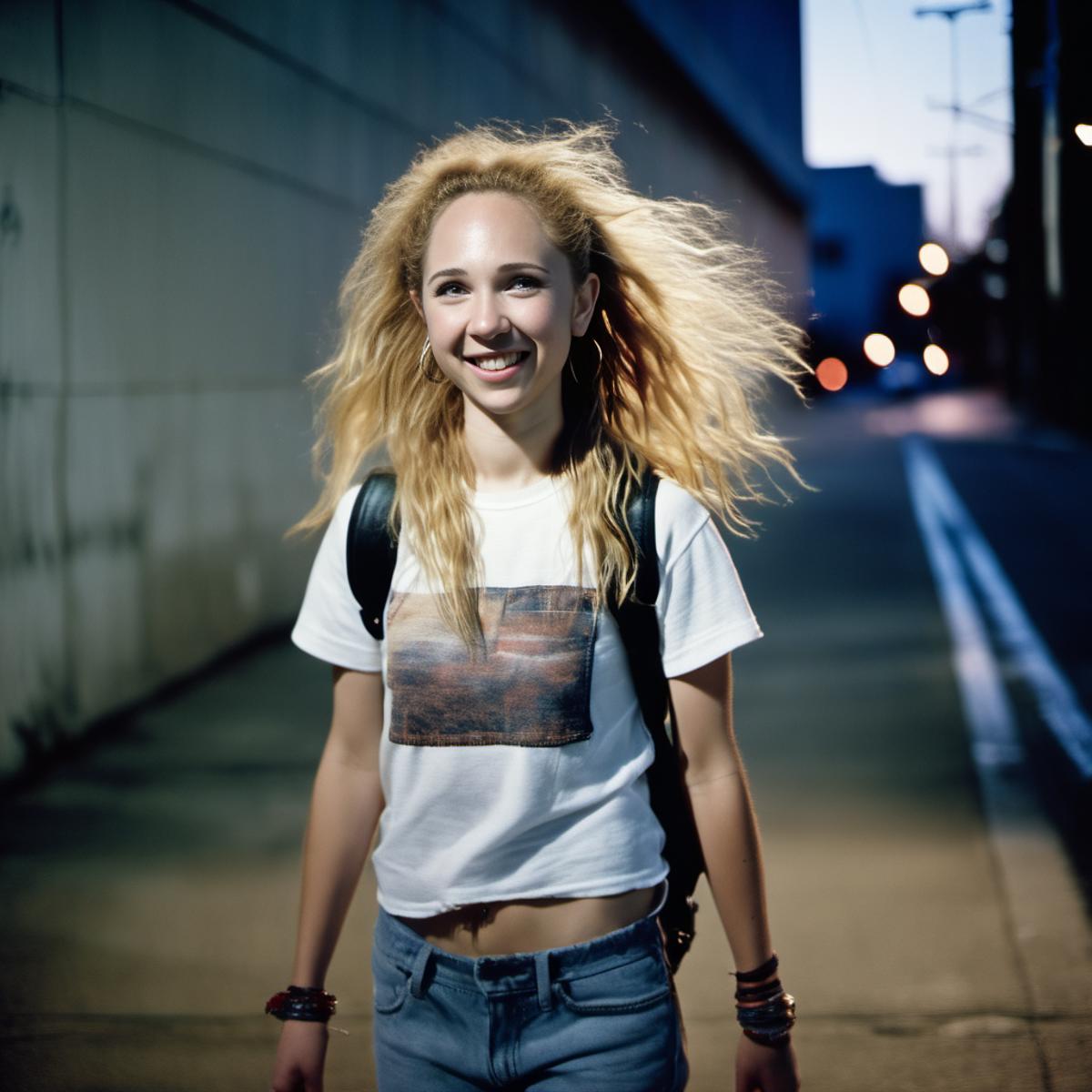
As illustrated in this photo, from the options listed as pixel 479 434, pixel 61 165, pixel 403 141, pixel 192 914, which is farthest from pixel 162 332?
pixel 479 434

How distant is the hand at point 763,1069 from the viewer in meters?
2.02

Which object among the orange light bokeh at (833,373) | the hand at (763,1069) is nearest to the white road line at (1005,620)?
the hand at (763,1069)

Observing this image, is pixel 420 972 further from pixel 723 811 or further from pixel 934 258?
pixel 934 258

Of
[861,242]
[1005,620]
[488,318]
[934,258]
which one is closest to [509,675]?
[488,318]

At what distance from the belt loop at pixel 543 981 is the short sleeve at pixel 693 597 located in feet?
1.34

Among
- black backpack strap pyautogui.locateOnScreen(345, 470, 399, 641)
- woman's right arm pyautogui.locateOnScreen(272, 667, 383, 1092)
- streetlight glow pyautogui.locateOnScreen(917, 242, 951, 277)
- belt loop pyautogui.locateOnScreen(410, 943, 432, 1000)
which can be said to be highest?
streetlight glow pyautogui.locateOnScreen(917, 242, 951, 277)

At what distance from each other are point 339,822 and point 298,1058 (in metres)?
0.34

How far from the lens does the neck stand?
6.95ft

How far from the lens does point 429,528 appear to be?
2.03 meters

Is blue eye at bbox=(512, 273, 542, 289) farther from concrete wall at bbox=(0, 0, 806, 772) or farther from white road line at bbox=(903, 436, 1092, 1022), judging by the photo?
concrete wall at bbox=(0, 0, 806, 772)

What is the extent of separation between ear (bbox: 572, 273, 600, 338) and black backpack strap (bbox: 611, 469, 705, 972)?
9.7 inches

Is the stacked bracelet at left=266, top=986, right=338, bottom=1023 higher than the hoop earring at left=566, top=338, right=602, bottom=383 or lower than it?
lower

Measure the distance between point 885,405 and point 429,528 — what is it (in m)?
67.1

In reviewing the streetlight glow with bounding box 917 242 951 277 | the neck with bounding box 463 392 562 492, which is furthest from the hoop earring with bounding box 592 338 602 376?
the streetlight glow with bounding box 917 242 951 277
